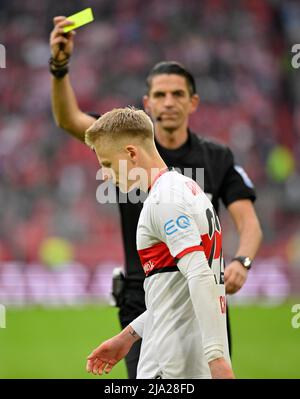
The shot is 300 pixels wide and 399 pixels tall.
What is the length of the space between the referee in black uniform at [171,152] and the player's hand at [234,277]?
0.17 m

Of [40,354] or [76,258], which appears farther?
[76,258]

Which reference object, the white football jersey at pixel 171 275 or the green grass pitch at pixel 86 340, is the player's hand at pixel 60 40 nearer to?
the white football jersey at pixel 171 275

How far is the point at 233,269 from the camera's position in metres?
5.04

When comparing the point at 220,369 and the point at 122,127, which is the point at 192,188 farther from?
the point at 220,369

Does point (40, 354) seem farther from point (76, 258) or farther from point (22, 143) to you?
point (22, 143)

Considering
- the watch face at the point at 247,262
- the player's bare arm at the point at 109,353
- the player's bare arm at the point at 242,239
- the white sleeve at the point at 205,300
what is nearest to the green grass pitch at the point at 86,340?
the player's bare arm at the point at 242,239

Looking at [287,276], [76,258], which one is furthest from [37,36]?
[287,276]

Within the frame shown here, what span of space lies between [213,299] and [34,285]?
1290cm

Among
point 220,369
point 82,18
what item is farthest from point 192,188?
point 82,18

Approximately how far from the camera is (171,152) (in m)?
5.47

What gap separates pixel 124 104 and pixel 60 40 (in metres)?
14.5

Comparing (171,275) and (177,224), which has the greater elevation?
(177,224)

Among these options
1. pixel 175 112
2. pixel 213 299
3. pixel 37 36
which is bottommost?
pixel 213 299

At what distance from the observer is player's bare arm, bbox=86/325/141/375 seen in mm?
3904
